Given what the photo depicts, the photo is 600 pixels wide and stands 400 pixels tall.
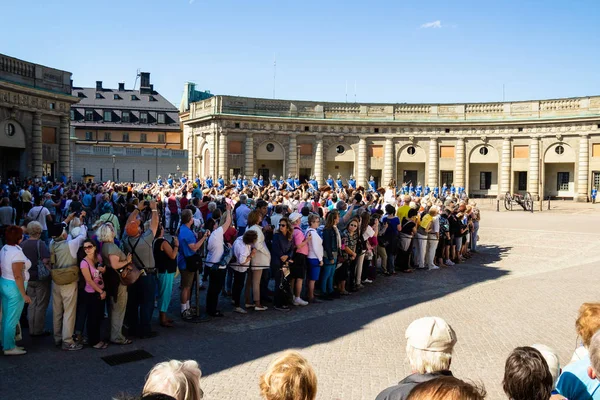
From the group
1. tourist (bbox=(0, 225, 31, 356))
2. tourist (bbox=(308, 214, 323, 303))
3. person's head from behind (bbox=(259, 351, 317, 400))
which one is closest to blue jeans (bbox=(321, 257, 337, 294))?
tourist (bbox=(308, 214, 323, 303))

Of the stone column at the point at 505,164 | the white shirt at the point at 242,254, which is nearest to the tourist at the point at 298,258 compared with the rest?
the white shirt at the point at 242,254

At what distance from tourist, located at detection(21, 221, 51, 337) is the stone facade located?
90.0 feet

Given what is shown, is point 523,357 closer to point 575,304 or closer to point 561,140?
point 575,304

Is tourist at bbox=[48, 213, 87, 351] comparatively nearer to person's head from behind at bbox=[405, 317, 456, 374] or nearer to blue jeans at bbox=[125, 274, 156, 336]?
blue jeans at bbox=[125, 274, 156, 336]

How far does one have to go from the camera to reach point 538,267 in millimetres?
16719

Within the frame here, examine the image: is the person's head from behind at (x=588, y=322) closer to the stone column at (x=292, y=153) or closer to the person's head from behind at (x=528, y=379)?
the person's head from behind at (x=528, y=379)

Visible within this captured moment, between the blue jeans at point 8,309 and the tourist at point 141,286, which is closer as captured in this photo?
the blue jeans at point 8,309

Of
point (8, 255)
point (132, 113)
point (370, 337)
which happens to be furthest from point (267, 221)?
point (132, 113)

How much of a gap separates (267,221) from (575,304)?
25.7 ft

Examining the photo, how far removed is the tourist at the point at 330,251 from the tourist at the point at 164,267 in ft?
12.1

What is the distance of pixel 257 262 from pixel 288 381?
7978mm

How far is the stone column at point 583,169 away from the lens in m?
44.5

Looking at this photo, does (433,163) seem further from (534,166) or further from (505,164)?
(534,166)

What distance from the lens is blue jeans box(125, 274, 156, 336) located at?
30.3 feet
